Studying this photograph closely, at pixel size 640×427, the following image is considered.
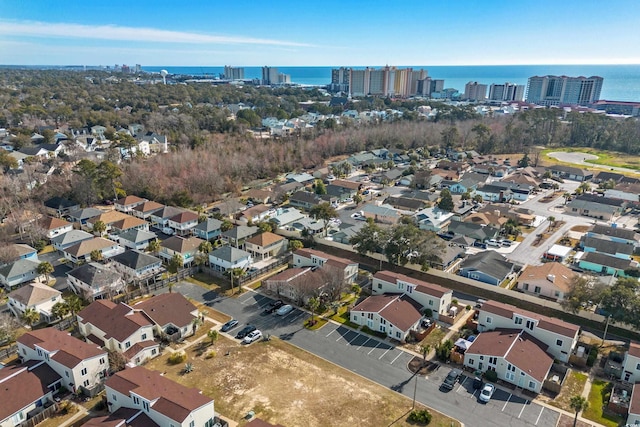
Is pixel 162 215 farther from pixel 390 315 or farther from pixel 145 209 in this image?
pixel 390 315

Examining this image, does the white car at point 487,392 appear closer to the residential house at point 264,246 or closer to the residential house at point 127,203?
the residential house at point 264,246

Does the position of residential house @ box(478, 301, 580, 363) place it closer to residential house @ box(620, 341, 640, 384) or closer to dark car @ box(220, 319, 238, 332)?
Answer: residential house @ box(620, 341, 640, 384)

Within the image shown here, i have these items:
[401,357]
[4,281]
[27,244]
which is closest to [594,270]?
[401,357]

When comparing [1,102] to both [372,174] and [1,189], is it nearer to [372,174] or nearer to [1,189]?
[1,189]

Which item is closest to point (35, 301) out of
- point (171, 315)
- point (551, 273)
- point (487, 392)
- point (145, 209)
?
point (171, 315)

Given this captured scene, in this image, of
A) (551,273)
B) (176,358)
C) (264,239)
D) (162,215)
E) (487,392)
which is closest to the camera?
(487,392)
